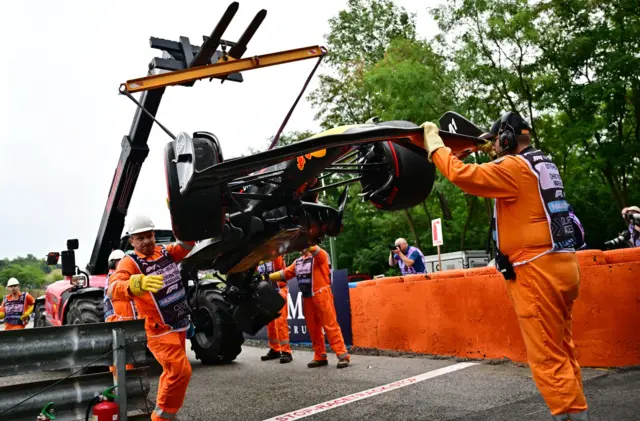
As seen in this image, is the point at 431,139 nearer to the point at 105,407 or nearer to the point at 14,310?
the point at 105,407

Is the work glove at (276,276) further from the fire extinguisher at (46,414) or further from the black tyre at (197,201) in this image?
the fire extinguisher at (46,414)

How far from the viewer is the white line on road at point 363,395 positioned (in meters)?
5.22

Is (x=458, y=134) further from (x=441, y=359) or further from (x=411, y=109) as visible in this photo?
(x=411, y=109)

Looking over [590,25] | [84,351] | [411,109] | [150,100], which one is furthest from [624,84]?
[84,351]

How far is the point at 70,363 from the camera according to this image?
11.6ft

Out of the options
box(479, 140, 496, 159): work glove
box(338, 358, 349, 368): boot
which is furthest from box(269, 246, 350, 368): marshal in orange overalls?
box(479, 140, 496, 159): work glove

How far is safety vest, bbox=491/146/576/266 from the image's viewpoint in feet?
12.1

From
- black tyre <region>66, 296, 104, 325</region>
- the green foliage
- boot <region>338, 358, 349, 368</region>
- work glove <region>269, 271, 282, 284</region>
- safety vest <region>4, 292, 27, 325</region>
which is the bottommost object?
boot <region>338, 358, 349, 368</region>

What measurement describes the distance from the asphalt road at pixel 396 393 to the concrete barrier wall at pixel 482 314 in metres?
0.25

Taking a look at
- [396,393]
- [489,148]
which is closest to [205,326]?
[396,393]

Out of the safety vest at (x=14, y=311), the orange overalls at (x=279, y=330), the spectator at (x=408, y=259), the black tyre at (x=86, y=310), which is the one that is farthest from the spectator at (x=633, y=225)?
the safety vest at (x=14, y=311)

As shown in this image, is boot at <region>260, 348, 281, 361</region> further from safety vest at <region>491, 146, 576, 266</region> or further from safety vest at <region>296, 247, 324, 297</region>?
safety vest at <region>491, 146, 576, 266</region>

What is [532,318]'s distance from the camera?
3582mm

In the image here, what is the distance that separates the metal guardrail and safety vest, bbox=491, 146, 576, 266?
7.95 feet
